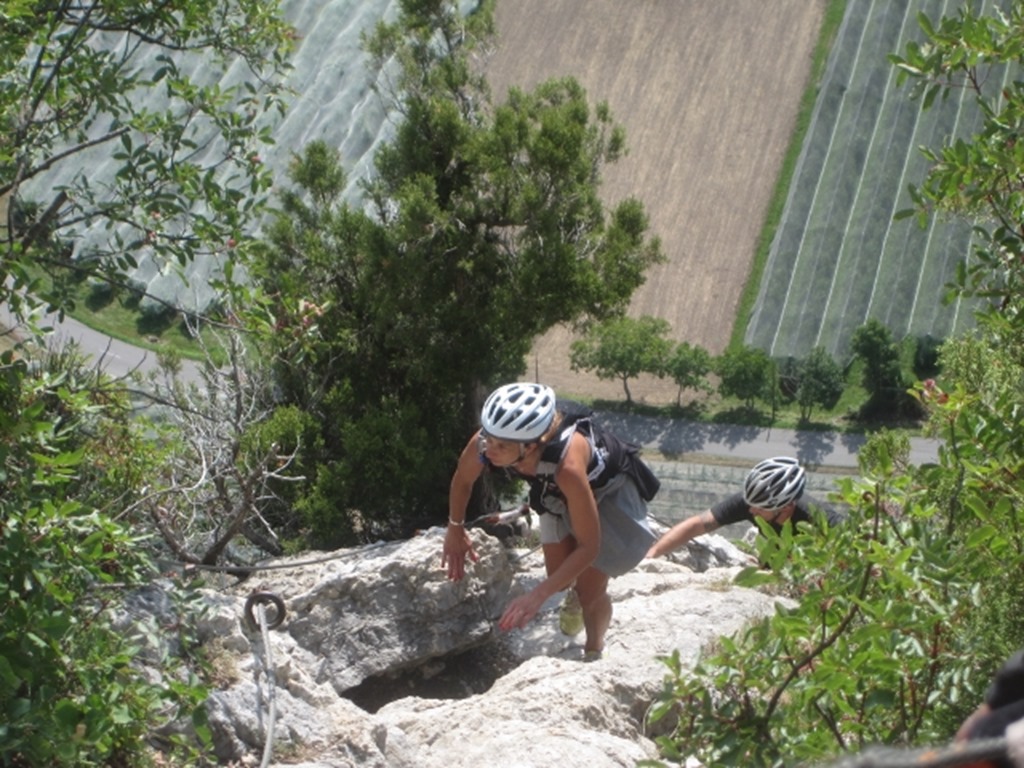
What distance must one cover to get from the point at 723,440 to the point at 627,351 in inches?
112

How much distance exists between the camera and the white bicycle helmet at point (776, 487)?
6.97m

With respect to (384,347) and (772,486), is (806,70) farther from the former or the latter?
(772,486)

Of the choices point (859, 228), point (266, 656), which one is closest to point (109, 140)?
point (266, 656)

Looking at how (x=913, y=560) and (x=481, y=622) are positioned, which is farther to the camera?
(x=481, y=622)

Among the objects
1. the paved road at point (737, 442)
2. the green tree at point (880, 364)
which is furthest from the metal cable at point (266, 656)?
the green tree at point (880, 364)

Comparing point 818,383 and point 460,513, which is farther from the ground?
point 818,383

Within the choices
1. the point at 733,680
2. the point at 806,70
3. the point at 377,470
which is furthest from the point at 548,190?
the point at 806,70

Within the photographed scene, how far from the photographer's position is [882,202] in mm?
31000

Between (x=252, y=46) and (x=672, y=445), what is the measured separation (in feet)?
63.8

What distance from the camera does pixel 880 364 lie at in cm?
2680

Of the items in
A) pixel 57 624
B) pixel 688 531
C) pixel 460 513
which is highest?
pixel 688 531

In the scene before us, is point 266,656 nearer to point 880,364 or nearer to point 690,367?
point 690,367

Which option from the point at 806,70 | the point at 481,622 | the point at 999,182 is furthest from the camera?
the point at 806,70

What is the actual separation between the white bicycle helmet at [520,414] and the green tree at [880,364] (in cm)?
2179
